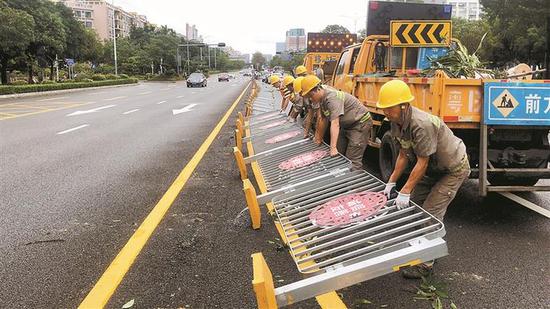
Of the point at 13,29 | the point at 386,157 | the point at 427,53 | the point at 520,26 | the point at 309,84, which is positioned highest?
the point at 13,29

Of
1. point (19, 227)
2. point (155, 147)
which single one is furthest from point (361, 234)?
point (155, 147)

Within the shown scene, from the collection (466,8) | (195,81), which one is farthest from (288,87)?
(466,8)

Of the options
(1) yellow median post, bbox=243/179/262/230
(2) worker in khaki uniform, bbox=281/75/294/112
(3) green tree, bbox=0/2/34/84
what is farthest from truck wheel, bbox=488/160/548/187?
(3) green tree, bbox=0/2/34/84

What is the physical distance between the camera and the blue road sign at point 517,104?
15.9 feet

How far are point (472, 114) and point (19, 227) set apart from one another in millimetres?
4620

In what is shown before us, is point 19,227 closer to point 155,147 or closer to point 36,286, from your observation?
point 36,286

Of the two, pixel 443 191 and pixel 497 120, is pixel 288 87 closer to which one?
pixel 497 120

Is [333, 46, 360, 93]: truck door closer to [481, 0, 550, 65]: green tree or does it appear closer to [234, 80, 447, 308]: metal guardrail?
[234, 80, 447, 308]: metal guardrail

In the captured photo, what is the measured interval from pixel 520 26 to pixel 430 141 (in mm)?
28987

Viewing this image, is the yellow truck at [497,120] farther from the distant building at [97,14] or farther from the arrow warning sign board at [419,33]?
the distant building at [97,14]

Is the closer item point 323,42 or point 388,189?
point 388,189

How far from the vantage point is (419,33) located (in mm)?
7832

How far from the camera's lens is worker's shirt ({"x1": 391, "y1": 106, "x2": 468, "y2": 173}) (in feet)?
12.0

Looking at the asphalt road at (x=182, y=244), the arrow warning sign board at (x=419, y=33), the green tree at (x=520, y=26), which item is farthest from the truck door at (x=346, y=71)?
the green tree at (x=520, y=26)
